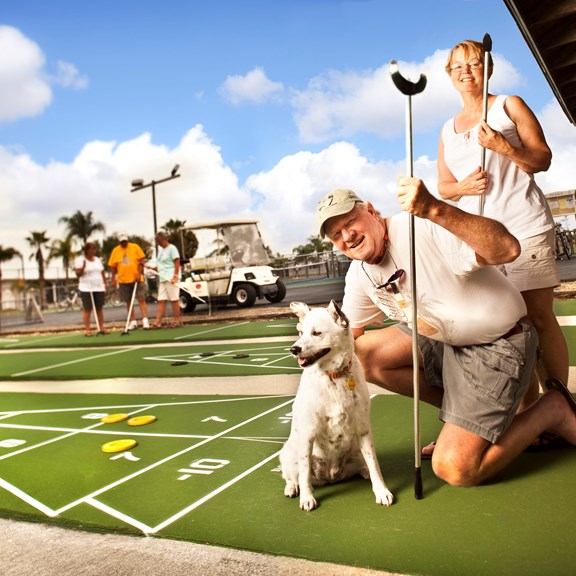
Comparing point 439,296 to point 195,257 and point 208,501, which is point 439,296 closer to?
point 208,501

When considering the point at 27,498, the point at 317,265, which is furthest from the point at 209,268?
the point at 27,498

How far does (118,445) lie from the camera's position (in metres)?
3.24

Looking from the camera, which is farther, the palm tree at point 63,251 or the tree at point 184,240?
the palm tree at point 63,251

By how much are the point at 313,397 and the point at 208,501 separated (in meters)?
0.63

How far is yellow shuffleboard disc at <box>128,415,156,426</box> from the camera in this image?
3.78m

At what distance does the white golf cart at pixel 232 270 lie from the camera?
10359mm

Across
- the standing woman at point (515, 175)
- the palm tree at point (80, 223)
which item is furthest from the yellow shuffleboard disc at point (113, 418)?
the palm tree at point (80, 223)

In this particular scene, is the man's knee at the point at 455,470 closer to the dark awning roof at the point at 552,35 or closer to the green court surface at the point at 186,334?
the dark awning roof at the point at 552,35

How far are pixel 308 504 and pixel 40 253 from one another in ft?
70.8

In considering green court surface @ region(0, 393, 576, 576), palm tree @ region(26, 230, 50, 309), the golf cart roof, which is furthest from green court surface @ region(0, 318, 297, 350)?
palm tree @ region(26, 230, 50, 309)

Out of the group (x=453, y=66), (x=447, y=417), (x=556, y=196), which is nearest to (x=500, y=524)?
(x=447, y=417)

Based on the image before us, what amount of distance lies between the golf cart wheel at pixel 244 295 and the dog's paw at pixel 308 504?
8.23 meters

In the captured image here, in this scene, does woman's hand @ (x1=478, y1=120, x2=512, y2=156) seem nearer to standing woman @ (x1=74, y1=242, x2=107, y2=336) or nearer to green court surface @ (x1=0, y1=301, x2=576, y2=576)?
green court surface @ (x1=0, y1=301, x2=576, y2=576)

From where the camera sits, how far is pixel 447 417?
2.29 metres
